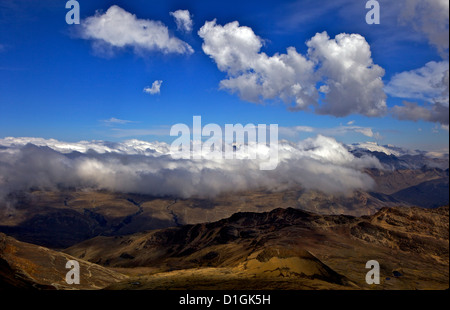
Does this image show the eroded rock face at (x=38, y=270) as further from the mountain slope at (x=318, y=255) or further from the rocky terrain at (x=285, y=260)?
the mountain slope at (x=318, y=255)

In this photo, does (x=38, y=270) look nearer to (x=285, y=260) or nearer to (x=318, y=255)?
(x=285, y=260)

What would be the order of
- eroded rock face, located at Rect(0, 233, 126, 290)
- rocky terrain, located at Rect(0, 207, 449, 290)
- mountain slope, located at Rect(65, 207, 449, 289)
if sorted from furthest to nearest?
1. mountain slope, located at Rect(65, 207, 449, 289)
2. rocky terrain, located at Rect(0, 207, 449, 290)
3. eroded rock face, located at Rect(0, 233, 126, 290)

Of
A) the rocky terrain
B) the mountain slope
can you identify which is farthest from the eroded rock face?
the mountain slope

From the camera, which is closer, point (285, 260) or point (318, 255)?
point (285, 260)

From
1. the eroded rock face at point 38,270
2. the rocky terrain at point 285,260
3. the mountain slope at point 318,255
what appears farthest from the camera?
the mountain slope at point 318,255

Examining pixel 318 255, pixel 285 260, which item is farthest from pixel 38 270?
pixel 318 255

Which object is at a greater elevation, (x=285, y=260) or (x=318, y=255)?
(x=285, y=260)

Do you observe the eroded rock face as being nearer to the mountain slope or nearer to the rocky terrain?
the rocky terrain

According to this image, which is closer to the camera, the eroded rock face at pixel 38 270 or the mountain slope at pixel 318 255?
the eroded rock face at pixel 38 270

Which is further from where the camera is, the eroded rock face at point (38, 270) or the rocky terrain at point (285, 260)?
the rocky terrain at point (285, 260)

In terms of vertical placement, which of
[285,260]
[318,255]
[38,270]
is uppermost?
[285,260]

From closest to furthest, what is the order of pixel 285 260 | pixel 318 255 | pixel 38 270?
pixel 38 270 → pixel 285 260 → pixel 318 255

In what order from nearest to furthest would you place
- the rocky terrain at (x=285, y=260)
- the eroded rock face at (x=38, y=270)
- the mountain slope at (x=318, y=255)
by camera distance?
1. the eroded rock face at (x=38, y=270)
2. the rocky terrain at (x=285, y=260)
3. the mountain slope at (x=318, y=255)

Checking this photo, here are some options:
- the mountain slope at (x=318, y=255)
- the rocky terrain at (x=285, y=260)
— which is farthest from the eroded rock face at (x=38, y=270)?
the mountain slope at (x=318, y=255)
